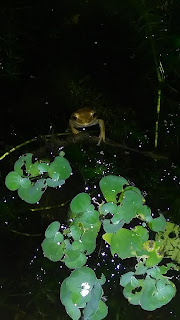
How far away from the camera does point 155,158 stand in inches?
93.8

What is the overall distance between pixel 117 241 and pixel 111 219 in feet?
0.32

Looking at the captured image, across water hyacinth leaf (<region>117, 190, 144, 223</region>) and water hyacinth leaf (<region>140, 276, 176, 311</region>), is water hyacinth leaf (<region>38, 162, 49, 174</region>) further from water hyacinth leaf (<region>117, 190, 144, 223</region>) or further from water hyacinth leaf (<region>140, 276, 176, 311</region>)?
water hyacinth leaf (<region>140, 276, 176, 311</region>)

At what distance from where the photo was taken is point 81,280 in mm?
1858

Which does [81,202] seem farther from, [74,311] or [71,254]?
[74,311]

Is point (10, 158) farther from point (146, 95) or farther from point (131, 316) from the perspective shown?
point (131, 316)

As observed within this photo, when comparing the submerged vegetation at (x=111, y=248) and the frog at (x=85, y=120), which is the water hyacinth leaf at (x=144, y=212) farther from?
the frog at (x=85, y=120)

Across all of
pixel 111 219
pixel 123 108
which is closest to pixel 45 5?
pixel 123 108

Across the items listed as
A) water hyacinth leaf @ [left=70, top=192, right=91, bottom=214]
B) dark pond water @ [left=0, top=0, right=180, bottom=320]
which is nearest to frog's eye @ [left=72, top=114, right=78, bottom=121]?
A: dark pond water @ [left=0, top=0, right=180, bottom=320]

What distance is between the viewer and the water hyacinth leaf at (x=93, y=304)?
5.94ft

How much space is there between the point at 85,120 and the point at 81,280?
86cm

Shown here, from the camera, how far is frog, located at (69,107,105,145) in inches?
92.7

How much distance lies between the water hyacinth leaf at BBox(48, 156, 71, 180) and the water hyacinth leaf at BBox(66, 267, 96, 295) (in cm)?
43

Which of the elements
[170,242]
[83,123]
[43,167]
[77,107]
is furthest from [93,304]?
[77,107]

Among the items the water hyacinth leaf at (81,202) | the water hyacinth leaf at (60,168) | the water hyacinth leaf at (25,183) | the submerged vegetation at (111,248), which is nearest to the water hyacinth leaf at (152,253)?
the submerged vegetation at (111,248)
